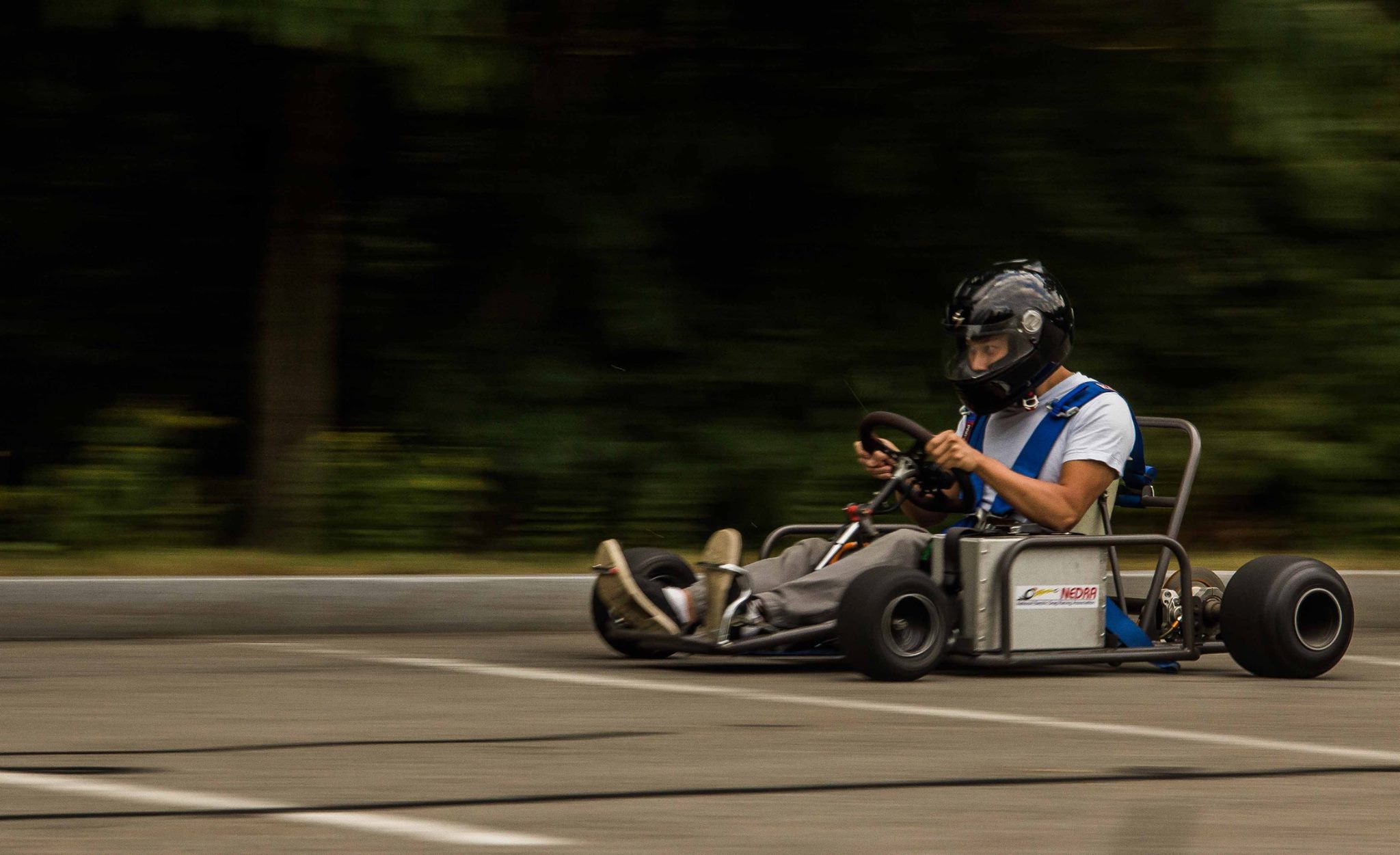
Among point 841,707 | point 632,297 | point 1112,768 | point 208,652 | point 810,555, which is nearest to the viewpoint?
point 1112,768

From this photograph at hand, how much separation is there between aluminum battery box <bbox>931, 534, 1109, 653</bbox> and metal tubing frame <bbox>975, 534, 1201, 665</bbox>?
0.05 feet

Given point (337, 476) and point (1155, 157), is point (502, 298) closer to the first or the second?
point (337, 476)

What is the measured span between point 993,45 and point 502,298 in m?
2.78

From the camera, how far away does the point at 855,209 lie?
444 inches

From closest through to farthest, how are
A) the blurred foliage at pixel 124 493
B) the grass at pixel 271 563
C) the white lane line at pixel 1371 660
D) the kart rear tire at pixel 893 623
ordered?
1. the kart rear tire at pixel 893 623
2. the white lane line at pixel 1371 660
3. the grass at pixel 271 563
4. the blurred foliage at pixel 124 493

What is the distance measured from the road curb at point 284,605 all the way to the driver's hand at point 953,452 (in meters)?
2.03

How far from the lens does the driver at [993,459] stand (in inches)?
271

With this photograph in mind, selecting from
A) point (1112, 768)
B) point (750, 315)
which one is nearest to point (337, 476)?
point (750, 315)

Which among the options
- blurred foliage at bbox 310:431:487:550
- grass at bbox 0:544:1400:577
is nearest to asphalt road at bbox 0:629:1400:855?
grass at bbox 0:544:1400:577

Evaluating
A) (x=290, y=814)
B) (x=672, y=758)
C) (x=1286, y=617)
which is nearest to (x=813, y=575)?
(x=1286, y=617)

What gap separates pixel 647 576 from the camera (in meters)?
7.49

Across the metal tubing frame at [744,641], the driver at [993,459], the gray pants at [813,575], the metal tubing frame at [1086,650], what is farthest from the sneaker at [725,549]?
the metal tubing frame at [1086,650]

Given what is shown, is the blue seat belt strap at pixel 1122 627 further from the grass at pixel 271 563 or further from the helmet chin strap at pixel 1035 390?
the grass at pixel 271 563

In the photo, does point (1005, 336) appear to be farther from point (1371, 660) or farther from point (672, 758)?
point (672, 758)
